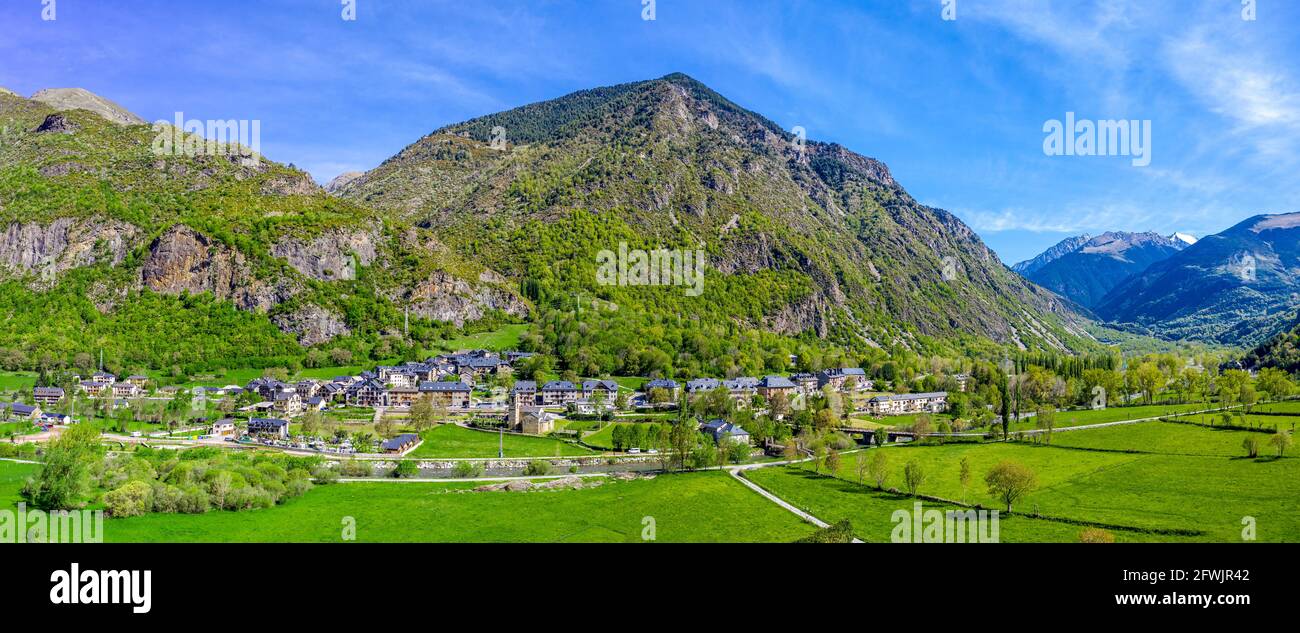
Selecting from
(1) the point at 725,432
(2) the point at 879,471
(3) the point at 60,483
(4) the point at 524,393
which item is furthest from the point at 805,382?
(3) the point at 60,483

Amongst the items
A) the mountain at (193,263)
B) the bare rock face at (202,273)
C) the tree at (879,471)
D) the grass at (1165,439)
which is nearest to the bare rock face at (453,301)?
the mountain at (193,263)

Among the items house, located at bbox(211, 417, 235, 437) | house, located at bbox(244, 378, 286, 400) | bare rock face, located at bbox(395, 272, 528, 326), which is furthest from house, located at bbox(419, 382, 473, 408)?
bare rock face, located at bbox(395, 272, 528, 326)

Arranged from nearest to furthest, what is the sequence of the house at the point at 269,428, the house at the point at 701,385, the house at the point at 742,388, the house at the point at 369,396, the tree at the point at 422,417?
the house at the point at 269,428 → the tree at the point at 422,417 → the house at the point at 369,396 → the house at the point at 701,385 → the house at the point at 742,388

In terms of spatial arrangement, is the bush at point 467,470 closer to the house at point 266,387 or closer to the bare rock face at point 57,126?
the house at point 266,387

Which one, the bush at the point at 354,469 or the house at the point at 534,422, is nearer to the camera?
the bush at the point at 354,469
